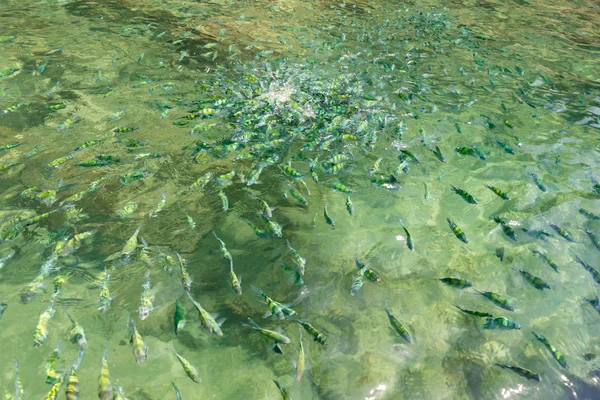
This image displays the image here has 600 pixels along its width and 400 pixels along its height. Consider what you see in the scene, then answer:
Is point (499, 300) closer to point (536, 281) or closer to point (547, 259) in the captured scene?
point (536, 281)

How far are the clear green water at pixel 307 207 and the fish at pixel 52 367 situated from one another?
0.07m

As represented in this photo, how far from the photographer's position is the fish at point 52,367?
327 centimetres

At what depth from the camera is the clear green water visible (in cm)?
363

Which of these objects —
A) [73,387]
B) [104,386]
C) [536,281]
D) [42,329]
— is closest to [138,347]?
[104,386]

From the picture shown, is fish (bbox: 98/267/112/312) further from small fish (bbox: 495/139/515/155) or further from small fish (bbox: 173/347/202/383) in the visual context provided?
small fish (bbox: 495/139/515/155)

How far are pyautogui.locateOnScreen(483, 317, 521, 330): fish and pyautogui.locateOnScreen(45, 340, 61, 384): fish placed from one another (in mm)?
4028

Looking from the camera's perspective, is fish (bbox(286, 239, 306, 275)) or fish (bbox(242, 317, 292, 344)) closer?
fish (bbox(242, 317, 292, 344))

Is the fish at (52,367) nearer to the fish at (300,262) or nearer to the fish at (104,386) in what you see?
the fish at (104,386)

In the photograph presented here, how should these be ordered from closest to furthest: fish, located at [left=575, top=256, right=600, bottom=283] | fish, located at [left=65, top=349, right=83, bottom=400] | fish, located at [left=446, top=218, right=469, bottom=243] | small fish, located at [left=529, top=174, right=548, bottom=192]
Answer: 1. fish, located at [left=65, top=349, right=83, bottom=400]
2. fish, located at [left=575, top=256, right=600, bottom=283]
3. fish, located at [left=446, top=218, right=469, bottom=243]
4. small fish, located at [left=529, top=174, right=548, bottom=192]

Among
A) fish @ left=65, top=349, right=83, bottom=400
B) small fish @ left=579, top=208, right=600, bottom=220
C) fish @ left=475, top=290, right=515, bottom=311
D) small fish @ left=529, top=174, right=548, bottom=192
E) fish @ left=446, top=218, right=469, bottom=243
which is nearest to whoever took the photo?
fish @ left=65, top=349, right=83, bottom=400

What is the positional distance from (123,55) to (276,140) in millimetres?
5926

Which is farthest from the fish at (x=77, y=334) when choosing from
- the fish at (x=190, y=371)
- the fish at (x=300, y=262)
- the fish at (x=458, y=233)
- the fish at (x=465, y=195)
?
the fish at (x=465, y=195)

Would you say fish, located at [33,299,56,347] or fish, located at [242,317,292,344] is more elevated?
fish, located at [242,317,292,344]

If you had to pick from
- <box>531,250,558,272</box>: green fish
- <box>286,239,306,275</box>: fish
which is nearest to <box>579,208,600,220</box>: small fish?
<box>531,250,558,272</box>: green fish
